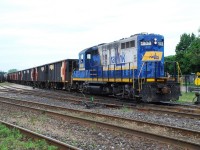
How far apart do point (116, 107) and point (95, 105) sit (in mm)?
1296

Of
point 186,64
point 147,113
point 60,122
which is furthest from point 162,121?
point 186,64

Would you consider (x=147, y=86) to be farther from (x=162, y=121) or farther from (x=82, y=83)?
(x=82, y=83)

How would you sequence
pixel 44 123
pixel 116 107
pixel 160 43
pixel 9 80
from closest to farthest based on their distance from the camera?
1. pixel 44 123
2. pixel 116 107
3. pixel 160 43
4. pixel 9 80

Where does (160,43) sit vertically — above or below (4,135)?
above

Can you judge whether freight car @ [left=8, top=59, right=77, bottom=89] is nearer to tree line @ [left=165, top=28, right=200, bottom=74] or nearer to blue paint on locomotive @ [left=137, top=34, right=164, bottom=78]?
blue paint on locomotive @ [left=137, top=34, right=164, bottom=78]

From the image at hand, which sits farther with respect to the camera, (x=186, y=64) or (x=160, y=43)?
(x=186, y=64)

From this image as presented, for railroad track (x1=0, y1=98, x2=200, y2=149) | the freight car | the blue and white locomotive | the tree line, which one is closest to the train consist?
the blue and white locomotive

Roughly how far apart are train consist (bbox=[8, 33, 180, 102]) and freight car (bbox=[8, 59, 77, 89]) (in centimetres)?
411

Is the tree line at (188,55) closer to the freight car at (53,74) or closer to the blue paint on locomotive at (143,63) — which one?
the freight car at (53,74)

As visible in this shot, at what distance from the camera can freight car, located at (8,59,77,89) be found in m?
27.7

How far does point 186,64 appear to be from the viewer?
6669cm

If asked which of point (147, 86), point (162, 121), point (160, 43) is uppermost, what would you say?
point (160, 43)

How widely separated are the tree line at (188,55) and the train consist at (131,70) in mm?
30035

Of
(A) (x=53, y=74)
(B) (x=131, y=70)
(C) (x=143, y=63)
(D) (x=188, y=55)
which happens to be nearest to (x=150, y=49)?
(C) (x=143, y=63)
